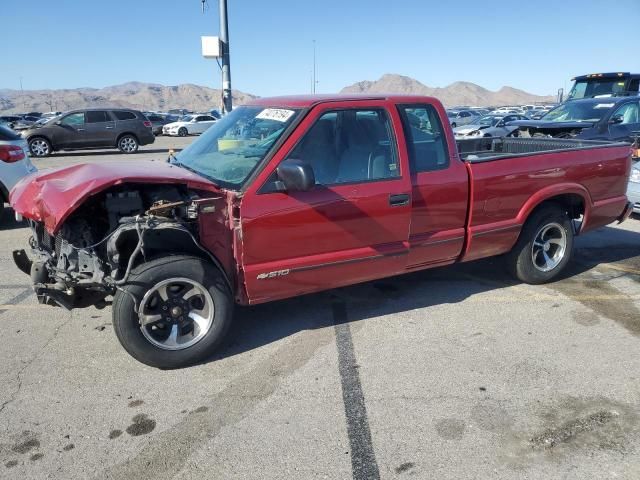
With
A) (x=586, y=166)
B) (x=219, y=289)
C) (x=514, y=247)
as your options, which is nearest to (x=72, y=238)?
(x=219, y=289)

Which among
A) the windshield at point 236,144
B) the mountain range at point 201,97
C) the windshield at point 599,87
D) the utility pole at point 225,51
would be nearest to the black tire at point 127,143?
the utility pole at point 225,51

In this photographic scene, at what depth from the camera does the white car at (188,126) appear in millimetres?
33406

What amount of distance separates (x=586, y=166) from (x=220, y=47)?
1118cm

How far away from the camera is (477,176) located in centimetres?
453

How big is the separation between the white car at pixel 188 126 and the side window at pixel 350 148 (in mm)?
30691

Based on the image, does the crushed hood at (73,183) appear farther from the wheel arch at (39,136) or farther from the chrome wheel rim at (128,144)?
the chrome wheel rim at (128,144)

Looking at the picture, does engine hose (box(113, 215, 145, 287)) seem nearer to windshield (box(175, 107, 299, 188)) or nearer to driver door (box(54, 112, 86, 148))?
windshield (box(175, 107, 299, 188))

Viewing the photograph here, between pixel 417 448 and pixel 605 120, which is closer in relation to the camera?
pixel 417 448

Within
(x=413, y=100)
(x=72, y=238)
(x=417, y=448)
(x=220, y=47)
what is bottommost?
(x=417, y=448)

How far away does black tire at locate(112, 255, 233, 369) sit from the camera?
3461 mm

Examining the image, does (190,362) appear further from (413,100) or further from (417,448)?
(413,100)

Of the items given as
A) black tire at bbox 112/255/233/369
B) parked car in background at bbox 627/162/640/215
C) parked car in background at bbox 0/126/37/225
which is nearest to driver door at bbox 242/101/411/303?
black tire at bbox 112/255/233/369

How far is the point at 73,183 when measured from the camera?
349 centimetres

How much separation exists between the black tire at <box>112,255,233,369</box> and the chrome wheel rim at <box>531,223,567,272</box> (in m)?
3.25
